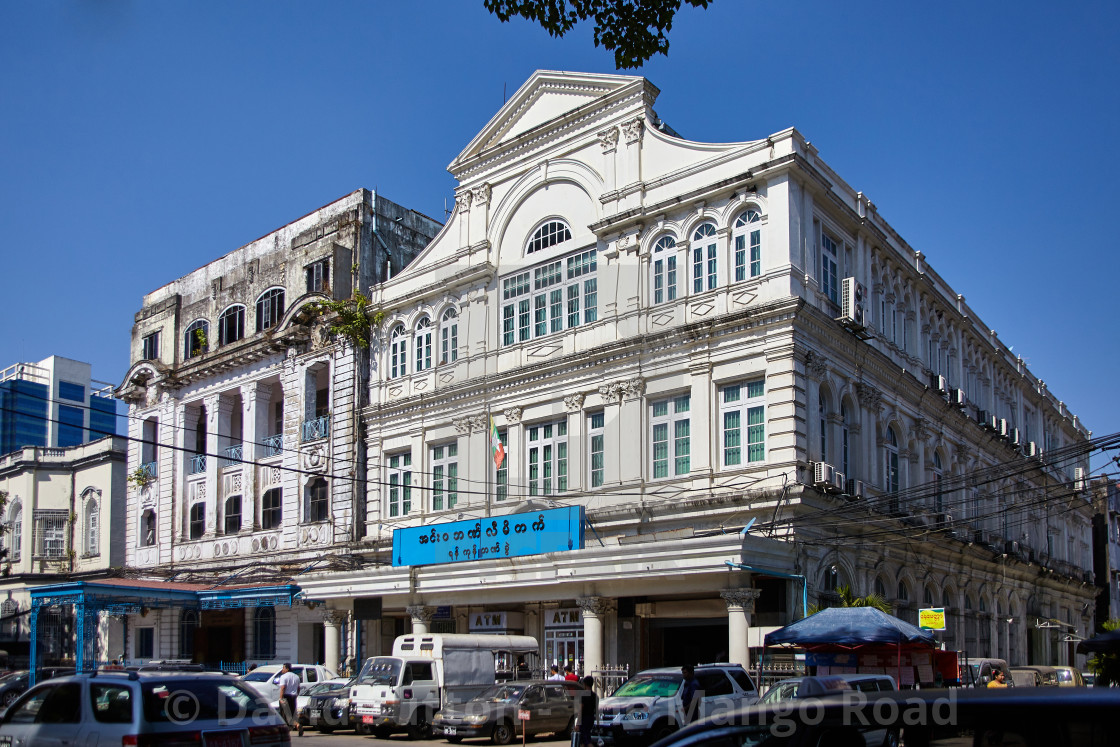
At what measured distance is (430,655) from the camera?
25.4 metres

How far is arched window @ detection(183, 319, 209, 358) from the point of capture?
1810 inches

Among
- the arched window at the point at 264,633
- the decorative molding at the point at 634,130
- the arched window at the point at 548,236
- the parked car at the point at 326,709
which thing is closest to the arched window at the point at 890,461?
the arched window at the point at 548,236

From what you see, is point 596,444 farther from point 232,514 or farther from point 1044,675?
point 232,514

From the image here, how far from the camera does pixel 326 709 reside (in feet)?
83.4

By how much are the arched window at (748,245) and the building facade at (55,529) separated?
33.7 metres

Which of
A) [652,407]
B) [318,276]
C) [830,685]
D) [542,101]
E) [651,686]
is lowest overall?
[651,686]

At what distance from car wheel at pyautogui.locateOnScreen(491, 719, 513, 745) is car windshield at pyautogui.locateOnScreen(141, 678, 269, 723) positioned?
35.3 feet

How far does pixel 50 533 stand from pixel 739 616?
41326 mm

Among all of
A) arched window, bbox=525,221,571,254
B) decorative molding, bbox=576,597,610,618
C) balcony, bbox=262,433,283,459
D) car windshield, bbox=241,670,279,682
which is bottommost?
car windshield, bbox=241,670,279,682

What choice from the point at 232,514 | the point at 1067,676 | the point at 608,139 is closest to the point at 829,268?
the point at 608,139

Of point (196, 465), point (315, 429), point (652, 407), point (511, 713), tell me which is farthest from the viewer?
point (196, 465)

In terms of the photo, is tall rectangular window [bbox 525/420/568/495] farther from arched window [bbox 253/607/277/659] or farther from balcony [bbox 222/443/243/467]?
balcony [bbox 222/443/243/467]

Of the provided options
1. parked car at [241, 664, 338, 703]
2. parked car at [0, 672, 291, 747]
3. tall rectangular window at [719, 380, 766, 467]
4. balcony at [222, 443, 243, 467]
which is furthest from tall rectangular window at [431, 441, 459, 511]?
parked car at [0, 672, 291, 747]

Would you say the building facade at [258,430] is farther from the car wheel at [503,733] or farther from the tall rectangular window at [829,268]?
the tall rectangular window at [829,268]
